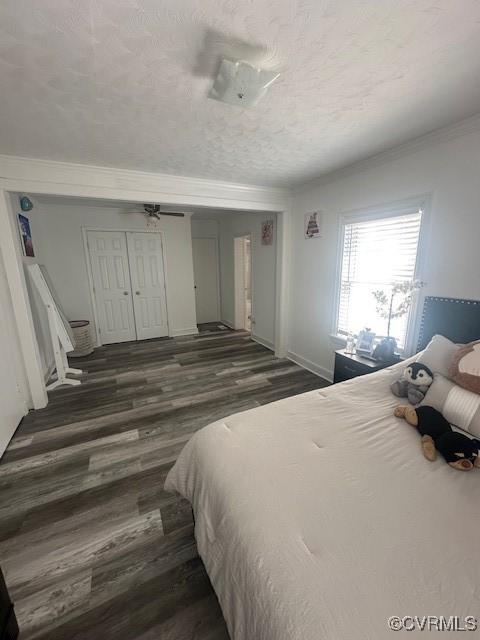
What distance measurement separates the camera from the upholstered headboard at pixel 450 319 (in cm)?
187

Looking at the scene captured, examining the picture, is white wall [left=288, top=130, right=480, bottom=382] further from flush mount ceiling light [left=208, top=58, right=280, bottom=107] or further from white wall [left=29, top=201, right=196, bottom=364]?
white wall [left=29, top=201, right=196, bottom=364]

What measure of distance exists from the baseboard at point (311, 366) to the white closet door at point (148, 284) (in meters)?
2.69

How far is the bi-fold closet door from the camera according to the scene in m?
4.57

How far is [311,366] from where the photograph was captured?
3645mm

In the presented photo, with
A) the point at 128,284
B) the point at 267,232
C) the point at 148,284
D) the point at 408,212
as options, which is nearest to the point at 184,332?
the point at 148,284

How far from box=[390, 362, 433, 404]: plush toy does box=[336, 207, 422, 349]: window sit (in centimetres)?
84

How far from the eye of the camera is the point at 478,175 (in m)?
1.81

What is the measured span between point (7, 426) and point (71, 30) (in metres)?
2.78

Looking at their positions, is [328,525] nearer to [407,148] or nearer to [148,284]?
[407,148]

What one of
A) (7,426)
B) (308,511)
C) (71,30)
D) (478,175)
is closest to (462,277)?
(478,175)

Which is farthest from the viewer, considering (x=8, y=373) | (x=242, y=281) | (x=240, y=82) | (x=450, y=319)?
(x=242, y=281)

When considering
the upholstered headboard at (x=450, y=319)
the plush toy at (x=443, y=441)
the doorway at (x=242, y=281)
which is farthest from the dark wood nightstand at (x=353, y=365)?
the doorway at (x=242, y=281)

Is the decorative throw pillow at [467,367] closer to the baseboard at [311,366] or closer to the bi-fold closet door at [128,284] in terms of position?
the baseboard at [311,366]

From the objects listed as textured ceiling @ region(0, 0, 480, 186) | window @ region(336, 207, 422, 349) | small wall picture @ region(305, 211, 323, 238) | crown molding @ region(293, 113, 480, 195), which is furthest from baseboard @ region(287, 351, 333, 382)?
textured ceiling @ region(0, 0, 480, 186)
